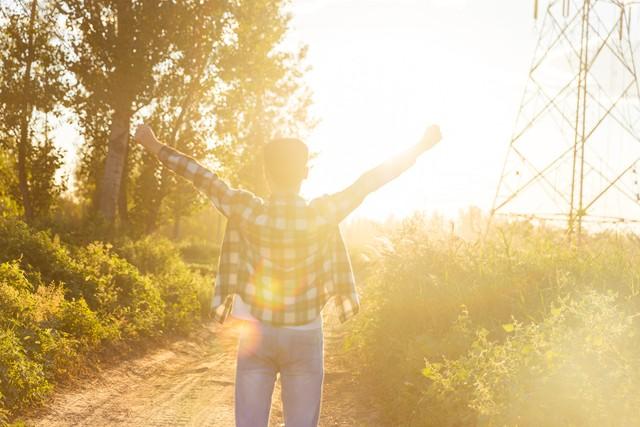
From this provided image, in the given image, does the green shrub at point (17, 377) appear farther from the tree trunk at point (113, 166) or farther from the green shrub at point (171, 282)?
the tree trunk at point (113, 166)

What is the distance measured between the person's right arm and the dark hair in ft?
0.77

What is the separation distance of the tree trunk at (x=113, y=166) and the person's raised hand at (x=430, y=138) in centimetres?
1686

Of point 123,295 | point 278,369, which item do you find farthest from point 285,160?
point 123,295

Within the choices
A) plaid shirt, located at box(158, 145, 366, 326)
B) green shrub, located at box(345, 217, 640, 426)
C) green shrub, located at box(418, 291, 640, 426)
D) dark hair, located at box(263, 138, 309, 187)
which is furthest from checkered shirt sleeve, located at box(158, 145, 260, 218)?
green shrub, located at box(345, 217, 640, 426)

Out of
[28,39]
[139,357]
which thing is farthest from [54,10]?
[139,357]

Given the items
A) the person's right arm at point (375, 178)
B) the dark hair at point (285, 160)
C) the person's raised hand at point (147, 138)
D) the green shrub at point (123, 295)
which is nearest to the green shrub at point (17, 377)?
the green shrub at point (123, 295)

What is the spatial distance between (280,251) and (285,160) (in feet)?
1.56

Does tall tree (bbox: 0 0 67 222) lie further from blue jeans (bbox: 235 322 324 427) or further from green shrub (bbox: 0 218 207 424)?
blue jeans (bbox: 235 322 324 427)

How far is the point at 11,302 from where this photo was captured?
8.85 m

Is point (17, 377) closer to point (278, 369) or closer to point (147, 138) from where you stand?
point (147, 138)

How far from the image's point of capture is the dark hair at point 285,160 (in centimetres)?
307

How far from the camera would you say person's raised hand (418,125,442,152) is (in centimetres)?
326

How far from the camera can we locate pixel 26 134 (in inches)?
847

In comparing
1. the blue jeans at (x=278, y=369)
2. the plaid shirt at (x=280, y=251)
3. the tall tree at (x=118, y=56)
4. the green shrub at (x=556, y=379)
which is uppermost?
the tall tree at (x=118, y=56)
